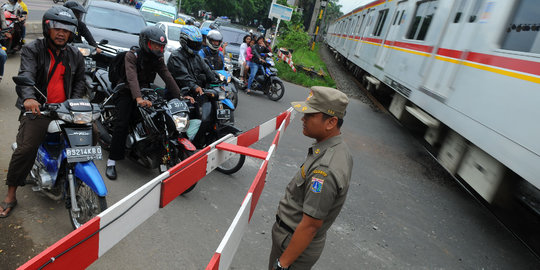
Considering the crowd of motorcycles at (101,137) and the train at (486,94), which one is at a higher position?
the train at (486,94)

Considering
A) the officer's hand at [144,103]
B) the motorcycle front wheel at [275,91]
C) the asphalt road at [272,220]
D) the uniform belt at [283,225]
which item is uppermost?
the uniform belt at [283,225]

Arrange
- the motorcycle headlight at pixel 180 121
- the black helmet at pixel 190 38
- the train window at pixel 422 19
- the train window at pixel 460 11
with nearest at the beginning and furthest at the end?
the motorcycle headlight at pixel 180 121
the black helmet at pixel 190 38
the train window at pixel 460 11
the train window at pixel 422 19

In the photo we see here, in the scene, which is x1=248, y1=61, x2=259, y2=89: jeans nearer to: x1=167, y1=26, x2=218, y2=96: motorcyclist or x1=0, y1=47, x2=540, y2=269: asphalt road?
x1=0, y1=47, x2=540, y2=269: asphalt road

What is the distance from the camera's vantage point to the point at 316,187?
1.64 m

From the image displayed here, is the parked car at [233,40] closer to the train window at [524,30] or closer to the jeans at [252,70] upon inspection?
the jeans at [252,70]

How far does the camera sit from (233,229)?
1.78m

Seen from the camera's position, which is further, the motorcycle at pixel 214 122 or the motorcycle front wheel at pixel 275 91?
the motorcycle front wheel at pixel 275 91

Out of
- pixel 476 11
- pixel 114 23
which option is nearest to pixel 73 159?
pixel 476 11

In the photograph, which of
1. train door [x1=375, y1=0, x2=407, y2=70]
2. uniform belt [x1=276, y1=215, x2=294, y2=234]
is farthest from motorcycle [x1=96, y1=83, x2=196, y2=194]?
train door [x1=375, y1=0, x2=407, y2=70]

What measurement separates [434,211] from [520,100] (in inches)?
72.9

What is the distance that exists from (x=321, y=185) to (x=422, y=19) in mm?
7479

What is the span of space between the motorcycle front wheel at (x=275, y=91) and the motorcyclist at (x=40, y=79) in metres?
7.12

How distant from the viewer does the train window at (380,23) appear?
11.3 meters

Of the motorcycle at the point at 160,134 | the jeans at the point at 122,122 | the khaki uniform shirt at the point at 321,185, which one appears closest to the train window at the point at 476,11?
the motorcycle at the point at 160,134
